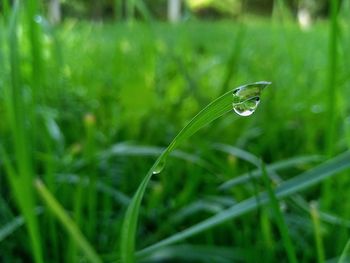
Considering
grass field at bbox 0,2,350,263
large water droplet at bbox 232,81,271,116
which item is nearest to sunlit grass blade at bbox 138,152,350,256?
grass field at bbox 0,2,350,263

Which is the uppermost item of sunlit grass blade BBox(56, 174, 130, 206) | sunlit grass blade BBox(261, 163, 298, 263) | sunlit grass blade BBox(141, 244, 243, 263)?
sunlit grass blade BBox(56, 174, 130, 206)

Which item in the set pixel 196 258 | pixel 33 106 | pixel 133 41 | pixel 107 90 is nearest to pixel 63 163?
pixel 33 106

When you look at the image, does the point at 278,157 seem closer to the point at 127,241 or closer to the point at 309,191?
the point at 309,191

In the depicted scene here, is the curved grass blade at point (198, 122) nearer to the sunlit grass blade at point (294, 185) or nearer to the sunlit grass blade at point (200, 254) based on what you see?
the sunlit grass blade at point (294, 185)

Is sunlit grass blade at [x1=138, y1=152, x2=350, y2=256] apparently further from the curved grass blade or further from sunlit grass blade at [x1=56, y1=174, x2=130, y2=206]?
sunlit grass blade at [x1=56, y1=174, x2=130, y2=206]

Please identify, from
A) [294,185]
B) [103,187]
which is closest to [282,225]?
[294,185]

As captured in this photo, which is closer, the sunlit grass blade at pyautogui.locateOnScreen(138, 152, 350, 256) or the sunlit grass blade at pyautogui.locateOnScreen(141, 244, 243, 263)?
the sunlit grass blade at pyautogui.locateOnScreen(138, 152, 350, 256)

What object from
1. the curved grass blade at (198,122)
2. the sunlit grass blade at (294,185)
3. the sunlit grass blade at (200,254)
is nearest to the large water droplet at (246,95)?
the curved grass blade at (198,122)

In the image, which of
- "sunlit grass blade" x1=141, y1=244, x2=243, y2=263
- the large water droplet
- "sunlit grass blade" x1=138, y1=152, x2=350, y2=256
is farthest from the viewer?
"sunlit grass blade" x1=141, y1=244, x2=243, y2=263
